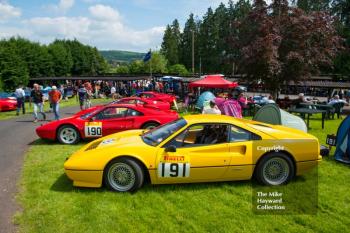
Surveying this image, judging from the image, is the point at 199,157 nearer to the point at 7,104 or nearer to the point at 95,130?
the point at 95,130

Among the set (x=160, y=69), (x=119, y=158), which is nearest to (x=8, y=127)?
(x=119, y=158)

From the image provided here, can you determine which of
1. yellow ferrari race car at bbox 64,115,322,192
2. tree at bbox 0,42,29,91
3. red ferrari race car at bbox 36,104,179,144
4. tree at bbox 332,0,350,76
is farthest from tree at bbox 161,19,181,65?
yellow ferrari race car at bbox 64,115,322,192

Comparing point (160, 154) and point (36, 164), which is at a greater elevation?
point (160, 154)

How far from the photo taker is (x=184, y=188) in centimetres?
635

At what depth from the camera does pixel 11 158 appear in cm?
883

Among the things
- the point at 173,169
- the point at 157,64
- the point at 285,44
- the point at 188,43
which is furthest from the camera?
the point at 188,43

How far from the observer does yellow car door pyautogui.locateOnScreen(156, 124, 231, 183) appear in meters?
Answer: 6.04

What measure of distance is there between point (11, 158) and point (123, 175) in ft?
13.9

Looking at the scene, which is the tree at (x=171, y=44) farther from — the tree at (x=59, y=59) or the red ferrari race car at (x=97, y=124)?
the red ferrari race car at (x=97, y=124)

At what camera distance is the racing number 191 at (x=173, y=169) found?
605cm

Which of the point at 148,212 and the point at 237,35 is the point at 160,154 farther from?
the point at 237,35

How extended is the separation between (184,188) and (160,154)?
2.76 feet

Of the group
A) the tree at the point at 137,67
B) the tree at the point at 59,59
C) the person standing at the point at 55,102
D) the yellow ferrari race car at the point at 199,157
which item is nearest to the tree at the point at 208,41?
the tree at the point at 137,67

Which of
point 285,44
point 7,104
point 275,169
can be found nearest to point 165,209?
point 275,169
